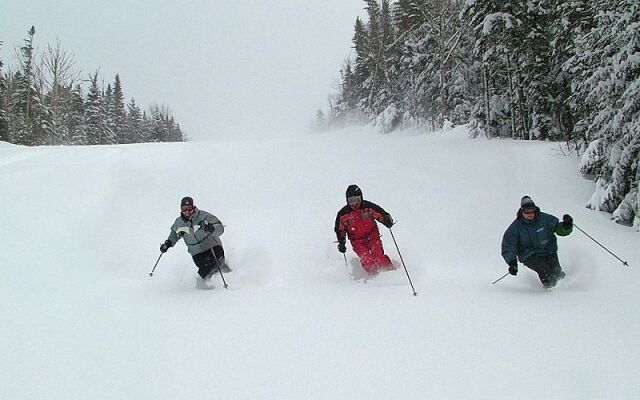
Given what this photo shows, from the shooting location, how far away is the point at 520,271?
744cm

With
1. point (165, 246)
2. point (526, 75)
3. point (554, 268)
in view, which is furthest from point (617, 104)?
point (526, 75)

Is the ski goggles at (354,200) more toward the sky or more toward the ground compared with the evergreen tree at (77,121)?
more toward the ground

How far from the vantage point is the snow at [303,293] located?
3828 mm

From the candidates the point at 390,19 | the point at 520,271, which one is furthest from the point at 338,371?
the point at 390,19

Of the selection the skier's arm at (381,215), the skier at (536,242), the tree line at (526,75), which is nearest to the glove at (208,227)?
the skier's arm at (381,215)

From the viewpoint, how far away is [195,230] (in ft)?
25.4

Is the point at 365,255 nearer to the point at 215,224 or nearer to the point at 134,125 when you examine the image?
the point at 215,224

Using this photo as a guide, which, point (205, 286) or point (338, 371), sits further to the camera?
point (205, 286)

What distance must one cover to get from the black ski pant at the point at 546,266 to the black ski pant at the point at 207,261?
16.8 feet

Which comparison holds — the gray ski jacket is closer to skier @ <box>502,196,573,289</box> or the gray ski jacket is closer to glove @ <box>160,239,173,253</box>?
glove @ <box>160,239,173,253</box>

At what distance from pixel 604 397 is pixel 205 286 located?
232 inches

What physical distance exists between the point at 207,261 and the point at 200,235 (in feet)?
1.58

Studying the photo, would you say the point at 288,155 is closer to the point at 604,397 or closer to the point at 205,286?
the point at 205,286

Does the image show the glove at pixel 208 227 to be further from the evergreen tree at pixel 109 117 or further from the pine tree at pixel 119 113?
the pine tree at pixel 119 113
